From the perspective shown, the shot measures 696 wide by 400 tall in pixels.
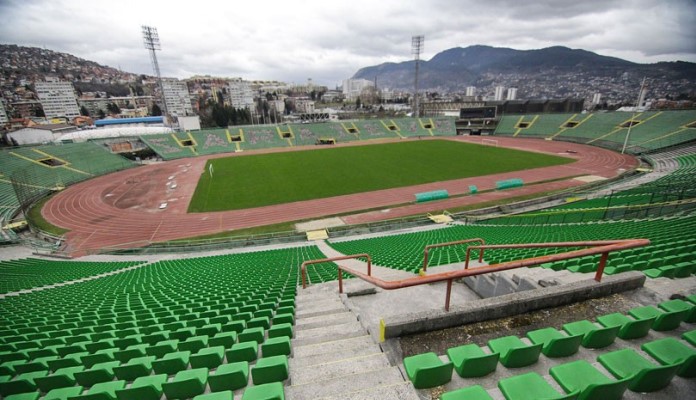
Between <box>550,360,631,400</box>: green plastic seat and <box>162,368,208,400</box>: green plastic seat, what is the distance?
12.0 feet

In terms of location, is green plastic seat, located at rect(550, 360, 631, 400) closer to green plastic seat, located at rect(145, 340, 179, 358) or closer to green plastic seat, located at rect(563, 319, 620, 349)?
green plastic seat, located at rect(563, 319, 620, 349)

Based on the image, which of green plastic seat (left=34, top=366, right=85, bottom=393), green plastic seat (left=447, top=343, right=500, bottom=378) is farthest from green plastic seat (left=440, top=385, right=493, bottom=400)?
green plastic seat (left=34, top=366, right=85, bottom=393)

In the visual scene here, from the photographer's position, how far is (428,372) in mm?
2939

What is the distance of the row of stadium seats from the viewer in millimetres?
2594

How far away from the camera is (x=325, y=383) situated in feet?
10.5

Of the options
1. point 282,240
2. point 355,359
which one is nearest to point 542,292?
point 355,359

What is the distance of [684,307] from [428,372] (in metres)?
3.70

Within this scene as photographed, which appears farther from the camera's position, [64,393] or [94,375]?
[94,375]

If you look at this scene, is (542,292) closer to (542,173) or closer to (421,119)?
(542,173)

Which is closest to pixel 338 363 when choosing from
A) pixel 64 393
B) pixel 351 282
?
pixel 64 393

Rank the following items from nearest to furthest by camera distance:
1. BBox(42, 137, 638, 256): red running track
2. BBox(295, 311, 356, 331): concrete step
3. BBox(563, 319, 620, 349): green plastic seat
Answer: BBox(563, 319, 620, 349): green plastic seat → BBox(295, 311, 356, 331): concrete step → BBox(42, 137, 638, 256): red running track

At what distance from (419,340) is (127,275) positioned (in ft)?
50.2

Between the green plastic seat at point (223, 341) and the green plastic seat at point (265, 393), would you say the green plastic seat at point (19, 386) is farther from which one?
the green plastic seat at point (265, 393)

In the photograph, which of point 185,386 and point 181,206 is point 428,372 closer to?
point 185,386
